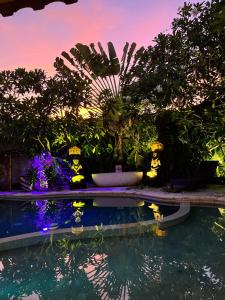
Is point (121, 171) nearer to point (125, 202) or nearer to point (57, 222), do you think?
point (125, 202)

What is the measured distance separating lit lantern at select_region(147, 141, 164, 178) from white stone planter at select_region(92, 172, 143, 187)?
1.03 m

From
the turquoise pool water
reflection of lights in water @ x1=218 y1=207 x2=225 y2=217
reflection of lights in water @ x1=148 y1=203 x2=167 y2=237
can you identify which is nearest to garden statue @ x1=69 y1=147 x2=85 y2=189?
reflection of lights in water @ x1=148 y1=203 x2=167 y2=237

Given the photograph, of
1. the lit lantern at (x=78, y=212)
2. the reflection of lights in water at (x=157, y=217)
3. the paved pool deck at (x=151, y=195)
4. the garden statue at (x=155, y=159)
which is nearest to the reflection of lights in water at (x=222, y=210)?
the paved pool deck at (x=151, y=195)

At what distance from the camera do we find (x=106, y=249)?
5641 mm

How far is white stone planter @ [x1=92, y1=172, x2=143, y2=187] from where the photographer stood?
15.2 m

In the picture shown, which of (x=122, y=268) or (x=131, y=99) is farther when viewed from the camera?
(x=131, y=99)

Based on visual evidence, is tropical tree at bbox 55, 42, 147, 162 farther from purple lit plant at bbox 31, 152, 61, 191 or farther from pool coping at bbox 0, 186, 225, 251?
pool coping at bbox 0, 186, 225, 251

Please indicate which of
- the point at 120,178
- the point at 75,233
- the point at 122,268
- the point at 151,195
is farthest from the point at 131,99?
the point at 122,268

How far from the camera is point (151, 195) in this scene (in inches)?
452

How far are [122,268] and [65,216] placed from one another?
15.2 ft

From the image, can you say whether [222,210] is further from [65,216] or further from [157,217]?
[65,216]

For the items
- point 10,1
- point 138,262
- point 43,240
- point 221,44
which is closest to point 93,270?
point 138,262

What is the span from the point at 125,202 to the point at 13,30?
9.56 m

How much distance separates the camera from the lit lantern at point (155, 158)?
559 inches
